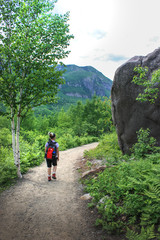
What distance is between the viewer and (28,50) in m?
6.51

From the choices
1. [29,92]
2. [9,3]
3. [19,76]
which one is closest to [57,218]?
[29,92]

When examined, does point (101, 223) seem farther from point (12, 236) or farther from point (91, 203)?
point (12, 236)

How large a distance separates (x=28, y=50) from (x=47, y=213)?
603 centimetres

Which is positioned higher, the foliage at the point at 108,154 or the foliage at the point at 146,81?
the foliage at the point at 146,81

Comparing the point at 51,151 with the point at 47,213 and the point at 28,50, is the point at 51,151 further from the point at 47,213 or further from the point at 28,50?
the point at 28,50

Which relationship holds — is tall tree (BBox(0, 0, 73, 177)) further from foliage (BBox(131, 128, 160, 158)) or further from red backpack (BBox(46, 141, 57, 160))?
foliage (BBox(131, 128, 160, 158))

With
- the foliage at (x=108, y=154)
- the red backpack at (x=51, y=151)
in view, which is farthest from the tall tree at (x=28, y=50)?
the foliage at (x=108, y=154)

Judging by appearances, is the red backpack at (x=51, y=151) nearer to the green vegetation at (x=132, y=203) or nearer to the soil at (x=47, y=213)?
the soil at (x=47, y=213)

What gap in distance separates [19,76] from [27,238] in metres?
5.82

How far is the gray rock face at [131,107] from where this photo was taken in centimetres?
782

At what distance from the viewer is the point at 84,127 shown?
28906 mm

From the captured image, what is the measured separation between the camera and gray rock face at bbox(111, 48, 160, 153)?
782 centimetres

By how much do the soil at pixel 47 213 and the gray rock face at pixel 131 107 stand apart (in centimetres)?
392

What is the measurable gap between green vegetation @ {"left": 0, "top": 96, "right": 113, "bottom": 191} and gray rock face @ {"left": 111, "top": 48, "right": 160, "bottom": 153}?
5926 millimetres
